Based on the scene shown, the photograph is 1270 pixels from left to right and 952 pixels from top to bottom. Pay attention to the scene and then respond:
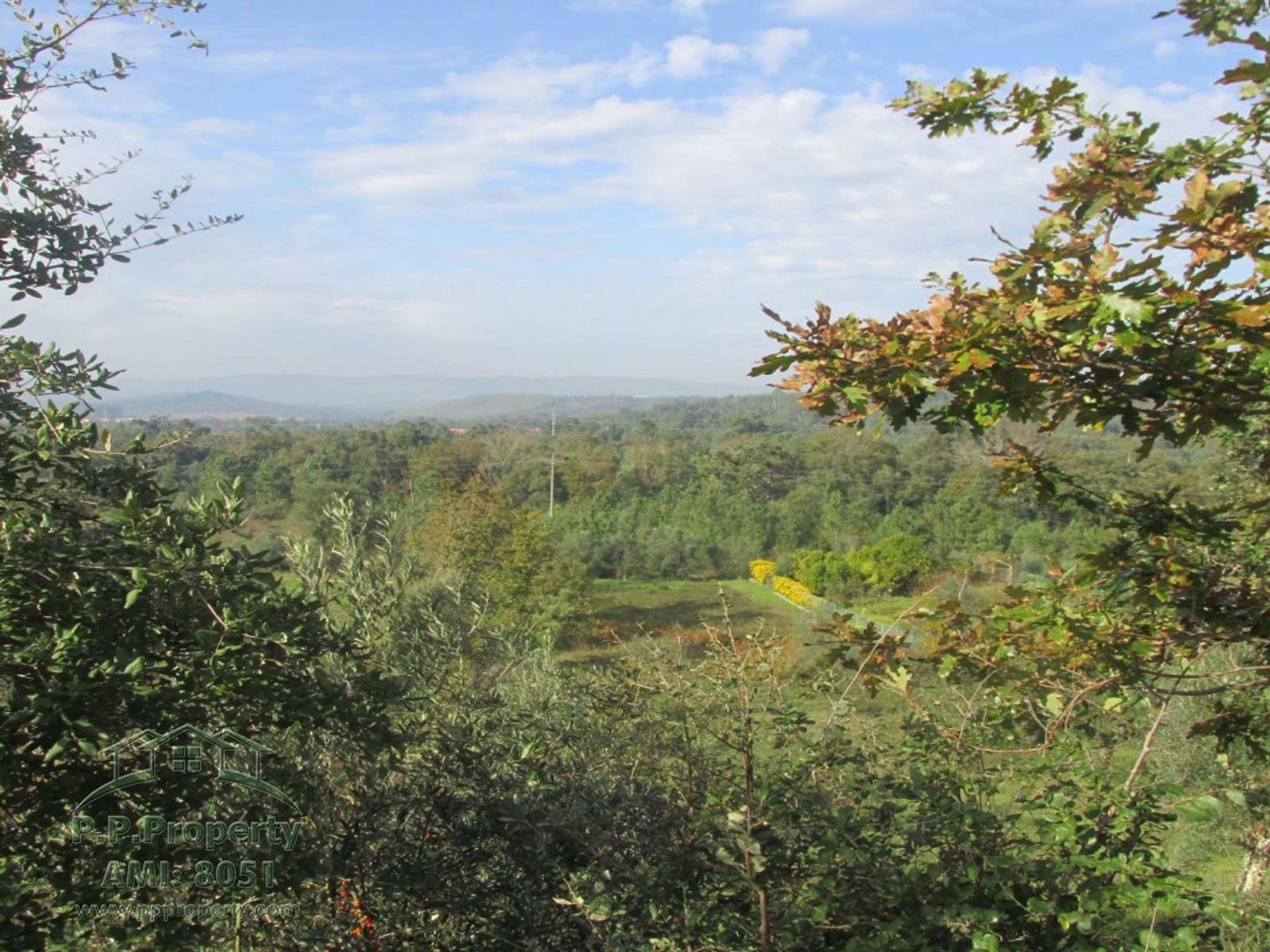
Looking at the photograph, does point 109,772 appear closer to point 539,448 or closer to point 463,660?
point 463,660

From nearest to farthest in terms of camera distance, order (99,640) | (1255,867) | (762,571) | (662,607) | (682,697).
Result: (99,640) → (682,697) → (1255,867) → (662,607) → (762,571)

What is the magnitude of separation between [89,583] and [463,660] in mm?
1671

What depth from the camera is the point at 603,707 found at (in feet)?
11.9

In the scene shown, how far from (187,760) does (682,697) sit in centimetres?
163

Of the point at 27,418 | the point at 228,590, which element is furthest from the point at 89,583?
the point at 27,418

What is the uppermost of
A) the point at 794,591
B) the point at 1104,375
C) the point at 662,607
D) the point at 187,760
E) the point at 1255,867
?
the point at 1104,375

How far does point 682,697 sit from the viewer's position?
3178 millimetres

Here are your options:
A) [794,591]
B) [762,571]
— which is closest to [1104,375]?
[794,591]

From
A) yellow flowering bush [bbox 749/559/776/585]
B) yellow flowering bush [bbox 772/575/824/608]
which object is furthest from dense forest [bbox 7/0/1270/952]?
yellow flowering bush [bbox 749/559/776/585]

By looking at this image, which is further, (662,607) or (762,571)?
(762,571)

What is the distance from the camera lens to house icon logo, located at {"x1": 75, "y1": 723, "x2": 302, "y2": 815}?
2.33 m

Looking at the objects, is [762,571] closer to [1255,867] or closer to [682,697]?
[1255,867]

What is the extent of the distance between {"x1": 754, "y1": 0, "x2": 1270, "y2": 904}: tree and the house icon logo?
6.76ft
